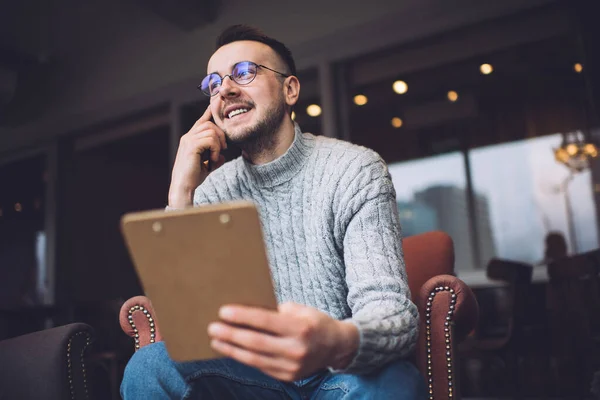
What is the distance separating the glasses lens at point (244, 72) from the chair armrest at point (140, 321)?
669 millimetres

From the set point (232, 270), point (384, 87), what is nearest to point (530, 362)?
point (384, 87)

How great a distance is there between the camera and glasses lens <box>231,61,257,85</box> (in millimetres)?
1614

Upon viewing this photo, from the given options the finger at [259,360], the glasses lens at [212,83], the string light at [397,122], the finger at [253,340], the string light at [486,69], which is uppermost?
the string light at [486,69]

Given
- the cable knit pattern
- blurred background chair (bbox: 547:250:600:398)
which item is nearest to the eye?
the cable knit pattern

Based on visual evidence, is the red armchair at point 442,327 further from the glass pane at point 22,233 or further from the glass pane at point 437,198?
the glass pane at point 437,198

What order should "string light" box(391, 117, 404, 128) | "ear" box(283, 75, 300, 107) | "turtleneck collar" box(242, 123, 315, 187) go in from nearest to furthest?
"turtleneck collar" box(242, 123, 315, 187) < "ear" box(283, 75, 300, 107) < "string light" box(391, 117, 404, 128)

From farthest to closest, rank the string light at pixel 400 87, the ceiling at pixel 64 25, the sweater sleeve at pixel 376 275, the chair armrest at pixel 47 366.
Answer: the string light at pixel 400 87, the ceiling at pixel 64 25, the chair armrest at pixel 47 366, the sweater sleeve at pixel 376 275

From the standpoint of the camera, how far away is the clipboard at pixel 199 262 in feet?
2.72

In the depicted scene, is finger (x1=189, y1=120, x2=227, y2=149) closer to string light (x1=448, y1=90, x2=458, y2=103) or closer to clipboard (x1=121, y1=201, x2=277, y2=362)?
clipboard (x1=121, y1=201, x2=277, y2=362)

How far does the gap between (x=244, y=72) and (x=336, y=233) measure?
0.53 meters

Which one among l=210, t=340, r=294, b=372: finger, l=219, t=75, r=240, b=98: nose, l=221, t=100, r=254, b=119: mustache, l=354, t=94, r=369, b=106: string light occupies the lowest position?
l=210, t=340, r=294, b=372: finger

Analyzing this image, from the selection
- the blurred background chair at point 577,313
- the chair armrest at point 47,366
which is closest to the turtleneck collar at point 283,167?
the chair armrest at point 47,366

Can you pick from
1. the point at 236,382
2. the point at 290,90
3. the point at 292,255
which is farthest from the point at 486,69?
the point at 236,382

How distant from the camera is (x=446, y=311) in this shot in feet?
4.40
